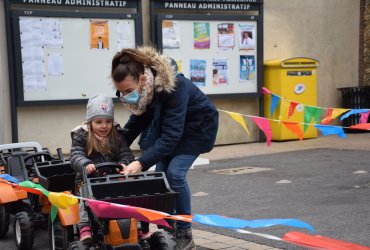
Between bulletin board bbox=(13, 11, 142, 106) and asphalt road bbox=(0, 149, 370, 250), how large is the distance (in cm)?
291

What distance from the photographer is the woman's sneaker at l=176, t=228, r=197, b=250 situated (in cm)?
462

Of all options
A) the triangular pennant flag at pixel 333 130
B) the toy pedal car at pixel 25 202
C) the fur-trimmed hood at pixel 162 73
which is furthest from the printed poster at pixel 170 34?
the fur-trimmed hood at pixel 162 73

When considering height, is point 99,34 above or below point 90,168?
above

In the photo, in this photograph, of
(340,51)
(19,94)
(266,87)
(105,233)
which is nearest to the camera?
(105,233)

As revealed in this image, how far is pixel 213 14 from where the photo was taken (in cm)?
1234

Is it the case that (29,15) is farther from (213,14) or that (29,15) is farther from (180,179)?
(180,179)

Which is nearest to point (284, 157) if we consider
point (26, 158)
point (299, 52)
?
point (299, 52)

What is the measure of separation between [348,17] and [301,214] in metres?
9.62

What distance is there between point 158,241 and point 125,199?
509 millimetres

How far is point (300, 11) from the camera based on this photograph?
13.7 meters

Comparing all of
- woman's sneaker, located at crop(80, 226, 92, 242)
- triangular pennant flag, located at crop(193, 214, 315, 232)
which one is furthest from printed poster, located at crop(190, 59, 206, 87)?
triangular pennant flag, located at crop(193, 214, 315, 232)

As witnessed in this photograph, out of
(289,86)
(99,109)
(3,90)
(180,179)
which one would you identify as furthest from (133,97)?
(289,86)

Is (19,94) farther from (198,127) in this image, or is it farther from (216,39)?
(198,127)

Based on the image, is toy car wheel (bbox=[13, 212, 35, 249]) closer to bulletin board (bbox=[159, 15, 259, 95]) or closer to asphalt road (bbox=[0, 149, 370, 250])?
asphalt road (bbox=[0, 149, 370, 250])
